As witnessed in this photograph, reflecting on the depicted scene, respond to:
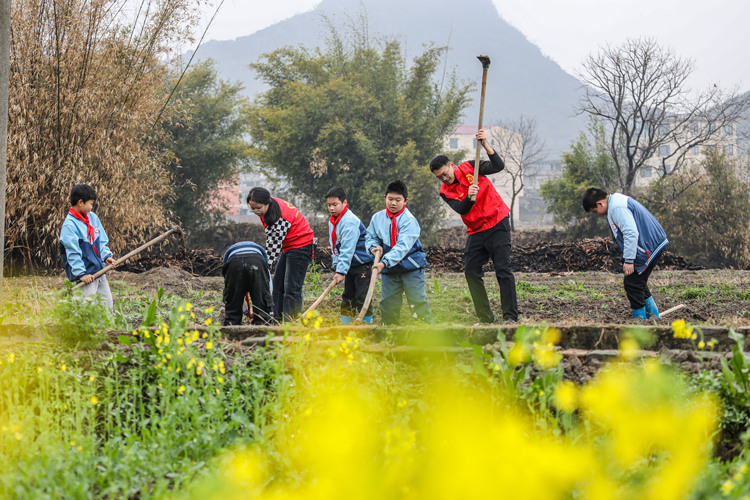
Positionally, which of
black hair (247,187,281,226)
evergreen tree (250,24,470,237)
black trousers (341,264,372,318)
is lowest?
black trousers (341,264,372,318)

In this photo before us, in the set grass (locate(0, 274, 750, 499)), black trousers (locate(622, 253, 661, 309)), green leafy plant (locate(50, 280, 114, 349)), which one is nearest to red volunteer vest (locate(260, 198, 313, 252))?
grass (locate(0, 274, 750, 499))

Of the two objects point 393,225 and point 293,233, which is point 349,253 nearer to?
point 393,225

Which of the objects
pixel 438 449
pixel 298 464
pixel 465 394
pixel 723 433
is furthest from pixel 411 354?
pixel 438 449

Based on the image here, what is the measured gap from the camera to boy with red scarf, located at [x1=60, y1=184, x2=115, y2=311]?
5.78 meters

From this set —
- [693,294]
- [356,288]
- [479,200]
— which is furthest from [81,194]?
[693,294]

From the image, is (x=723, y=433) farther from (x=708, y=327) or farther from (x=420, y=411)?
(x=420, y=411)

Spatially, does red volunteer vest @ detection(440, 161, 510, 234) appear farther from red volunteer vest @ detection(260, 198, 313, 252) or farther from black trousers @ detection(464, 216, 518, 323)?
red volunteer vest @ detection(260, 198, 313, 252)

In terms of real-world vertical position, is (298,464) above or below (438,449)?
below

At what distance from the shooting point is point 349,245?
6164 millimetres

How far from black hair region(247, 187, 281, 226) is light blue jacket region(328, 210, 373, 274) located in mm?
568

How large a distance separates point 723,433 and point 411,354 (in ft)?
5.80

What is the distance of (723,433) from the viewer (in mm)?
2998

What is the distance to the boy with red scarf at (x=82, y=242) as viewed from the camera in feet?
19.0

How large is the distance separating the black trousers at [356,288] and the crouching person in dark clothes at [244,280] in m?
1.05
